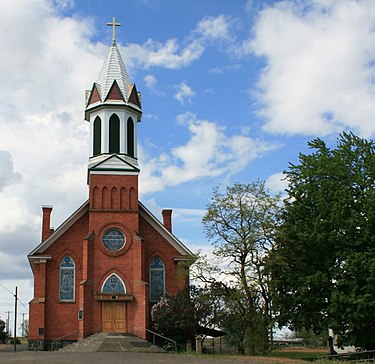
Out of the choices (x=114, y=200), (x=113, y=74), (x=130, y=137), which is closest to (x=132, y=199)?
(x=114, y=200)

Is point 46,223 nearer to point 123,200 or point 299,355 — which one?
point 123,200

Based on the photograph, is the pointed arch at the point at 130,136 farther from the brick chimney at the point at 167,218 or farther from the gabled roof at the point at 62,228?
the brick chimney at the point at 167,218

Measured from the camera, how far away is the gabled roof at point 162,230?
4325cm

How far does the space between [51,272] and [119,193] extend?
7093 millimetres

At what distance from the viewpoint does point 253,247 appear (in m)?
33.9

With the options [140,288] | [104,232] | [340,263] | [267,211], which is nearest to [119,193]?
[104,232]

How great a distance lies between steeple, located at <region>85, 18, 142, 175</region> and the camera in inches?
1672

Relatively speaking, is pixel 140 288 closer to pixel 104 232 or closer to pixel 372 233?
pixel 104 232

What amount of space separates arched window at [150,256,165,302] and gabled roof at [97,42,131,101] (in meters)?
12.3

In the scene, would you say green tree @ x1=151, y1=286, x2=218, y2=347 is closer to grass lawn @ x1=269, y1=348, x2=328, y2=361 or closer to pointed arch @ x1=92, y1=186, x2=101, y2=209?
grass lawn @ x1=269, y1=348, x2=328, y2=361

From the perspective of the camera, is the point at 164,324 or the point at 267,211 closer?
the point at 267,211

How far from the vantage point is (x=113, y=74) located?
149 feet

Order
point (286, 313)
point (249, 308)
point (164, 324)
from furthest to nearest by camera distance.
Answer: point (164, 324) → point (286, 313) → point (249, 308)

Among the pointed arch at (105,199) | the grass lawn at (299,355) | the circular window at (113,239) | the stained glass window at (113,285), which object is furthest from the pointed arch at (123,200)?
A: the grass lawn at (299,355)
